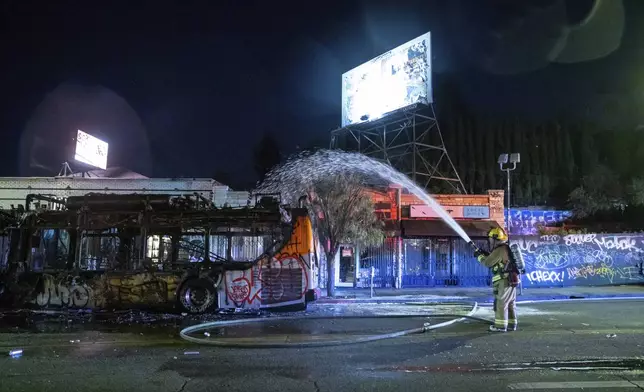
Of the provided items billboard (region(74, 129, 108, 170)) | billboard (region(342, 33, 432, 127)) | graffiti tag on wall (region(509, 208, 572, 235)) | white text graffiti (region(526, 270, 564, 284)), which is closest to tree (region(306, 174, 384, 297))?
white text graffiti (region(526, 270, 564, 284))

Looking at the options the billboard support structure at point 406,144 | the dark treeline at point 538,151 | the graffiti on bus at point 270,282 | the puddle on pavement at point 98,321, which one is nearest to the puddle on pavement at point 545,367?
the puddle on pavement at point 98,321

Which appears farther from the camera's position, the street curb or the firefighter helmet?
the street curb

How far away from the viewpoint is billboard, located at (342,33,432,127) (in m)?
27.6

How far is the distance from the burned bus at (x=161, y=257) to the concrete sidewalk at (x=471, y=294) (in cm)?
400

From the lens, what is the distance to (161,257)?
13828mm

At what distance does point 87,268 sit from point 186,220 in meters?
3.09

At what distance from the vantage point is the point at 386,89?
2966 cm

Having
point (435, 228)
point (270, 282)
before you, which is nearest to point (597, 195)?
point (435, 228)

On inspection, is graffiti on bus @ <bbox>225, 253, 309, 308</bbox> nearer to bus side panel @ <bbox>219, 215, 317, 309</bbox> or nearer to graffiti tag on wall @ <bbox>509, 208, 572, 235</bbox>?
bus side panel @ <bbox>219, 215, 317, 309</bbox>

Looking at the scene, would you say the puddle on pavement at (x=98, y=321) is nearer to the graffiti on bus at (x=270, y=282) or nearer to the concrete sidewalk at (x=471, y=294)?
the graffiti on bus at (x=270, y=282)

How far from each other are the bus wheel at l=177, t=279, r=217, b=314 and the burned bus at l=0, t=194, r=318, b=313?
0.03 meters

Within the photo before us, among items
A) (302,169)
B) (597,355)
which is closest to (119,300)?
(302,169)

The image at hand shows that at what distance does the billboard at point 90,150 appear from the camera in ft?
119

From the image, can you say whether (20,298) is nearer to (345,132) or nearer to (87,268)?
(87,268)
